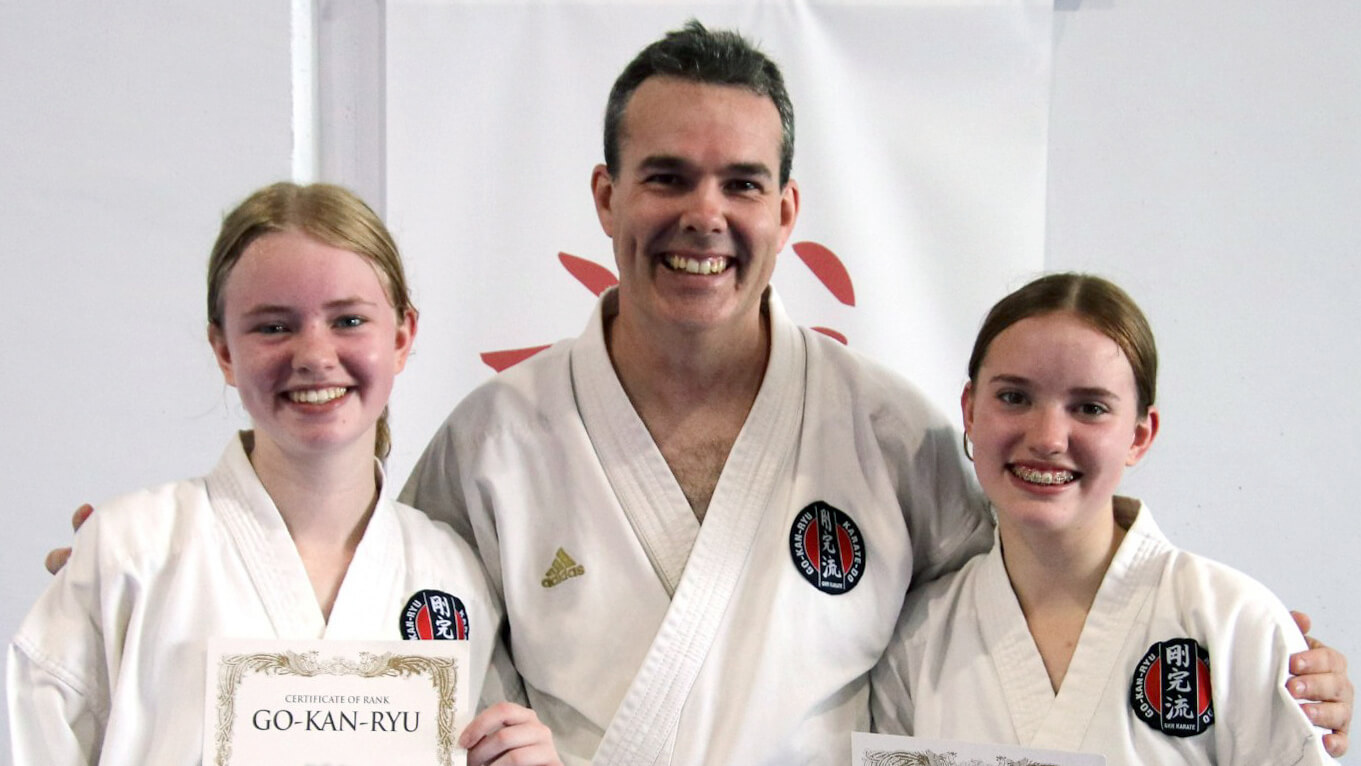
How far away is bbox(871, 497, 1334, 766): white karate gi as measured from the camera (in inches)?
64.1

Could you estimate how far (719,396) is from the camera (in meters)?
2.15

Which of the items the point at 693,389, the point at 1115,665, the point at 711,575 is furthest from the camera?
the point at 693,389

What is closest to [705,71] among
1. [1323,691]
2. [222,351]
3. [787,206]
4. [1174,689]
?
[787,206]

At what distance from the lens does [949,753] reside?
1.58 metres

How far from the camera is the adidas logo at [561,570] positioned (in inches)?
Result: 77.9

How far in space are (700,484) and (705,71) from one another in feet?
2.51

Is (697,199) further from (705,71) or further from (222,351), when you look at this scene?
(222,351)

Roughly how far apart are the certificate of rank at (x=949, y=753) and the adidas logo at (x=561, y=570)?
24.2 inches

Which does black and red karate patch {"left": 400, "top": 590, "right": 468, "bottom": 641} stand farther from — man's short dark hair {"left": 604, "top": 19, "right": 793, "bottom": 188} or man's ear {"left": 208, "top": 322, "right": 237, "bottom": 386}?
man's short dark hair {"left": 604, "top": 19, "right": 793, "bottom": 188}

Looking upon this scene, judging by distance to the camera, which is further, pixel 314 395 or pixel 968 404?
pixel 968 404

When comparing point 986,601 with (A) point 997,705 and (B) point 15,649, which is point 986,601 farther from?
(B) point 15,649

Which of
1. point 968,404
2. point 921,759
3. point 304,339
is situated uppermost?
point 304,339

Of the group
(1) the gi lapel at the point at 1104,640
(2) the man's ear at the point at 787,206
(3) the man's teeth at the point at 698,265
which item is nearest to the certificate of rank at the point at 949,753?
(1) the gi lapel at the point at 1104,640

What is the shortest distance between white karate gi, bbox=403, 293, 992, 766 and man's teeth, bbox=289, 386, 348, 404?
0.45 meters
